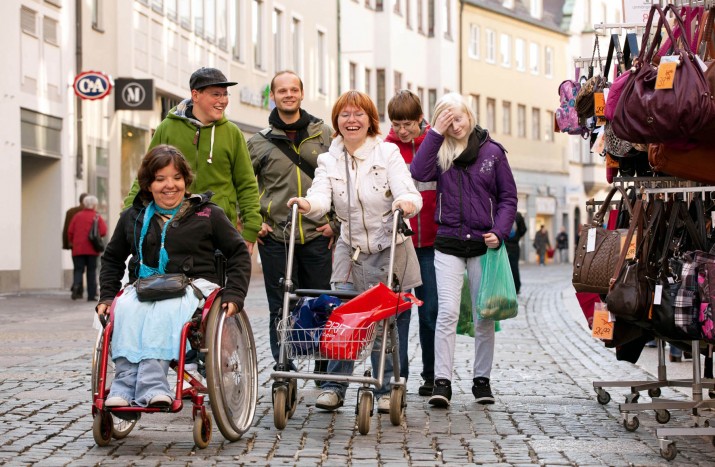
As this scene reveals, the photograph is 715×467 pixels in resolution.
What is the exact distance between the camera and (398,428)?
8062 millimetres

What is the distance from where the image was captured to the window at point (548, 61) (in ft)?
235

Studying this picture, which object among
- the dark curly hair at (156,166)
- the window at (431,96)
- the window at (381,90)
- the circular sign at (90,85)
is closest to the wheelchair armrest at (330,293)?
the dark curly hair at (156,166)

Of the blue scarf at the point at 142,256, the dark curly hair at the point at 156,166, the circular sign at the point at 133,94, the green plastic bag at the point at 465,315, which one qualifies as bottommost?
the green plastic bag at the point at 465,315

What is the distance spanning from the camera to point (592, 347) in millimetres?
14211

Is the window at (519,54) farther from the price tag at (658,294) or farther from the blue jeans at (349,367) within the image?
the price tag at (658,294)

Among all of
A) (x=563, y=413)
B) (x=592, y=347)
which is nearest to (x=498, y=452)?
(x=563, y=413)

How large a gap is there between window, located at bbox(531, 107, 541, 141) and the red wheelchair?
206 feet

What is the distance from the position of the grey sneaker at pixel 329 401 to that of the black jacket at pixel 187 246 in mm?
1122

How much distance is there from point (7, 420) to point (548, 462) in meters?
2.97

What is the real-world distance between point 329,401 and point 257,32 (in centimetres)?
3129

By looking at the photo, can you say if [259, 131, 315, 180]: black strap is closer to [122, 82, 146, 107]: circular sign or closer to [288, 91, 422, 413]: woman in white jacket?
[288, 91, 422, 413]: woman in white jacket

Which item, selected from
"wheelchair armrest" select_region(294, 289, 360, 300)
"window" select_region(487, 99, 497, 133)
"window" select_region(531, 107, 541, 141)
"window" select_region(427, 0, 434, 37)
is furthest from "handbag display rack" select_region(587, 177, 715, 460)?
"window" select_region(531, 107, 541, 141)

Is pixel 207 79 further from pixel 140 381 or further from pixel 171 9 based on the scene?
pixel 171 9

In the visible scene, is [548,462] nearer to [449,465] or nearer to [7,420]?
[449,465]
